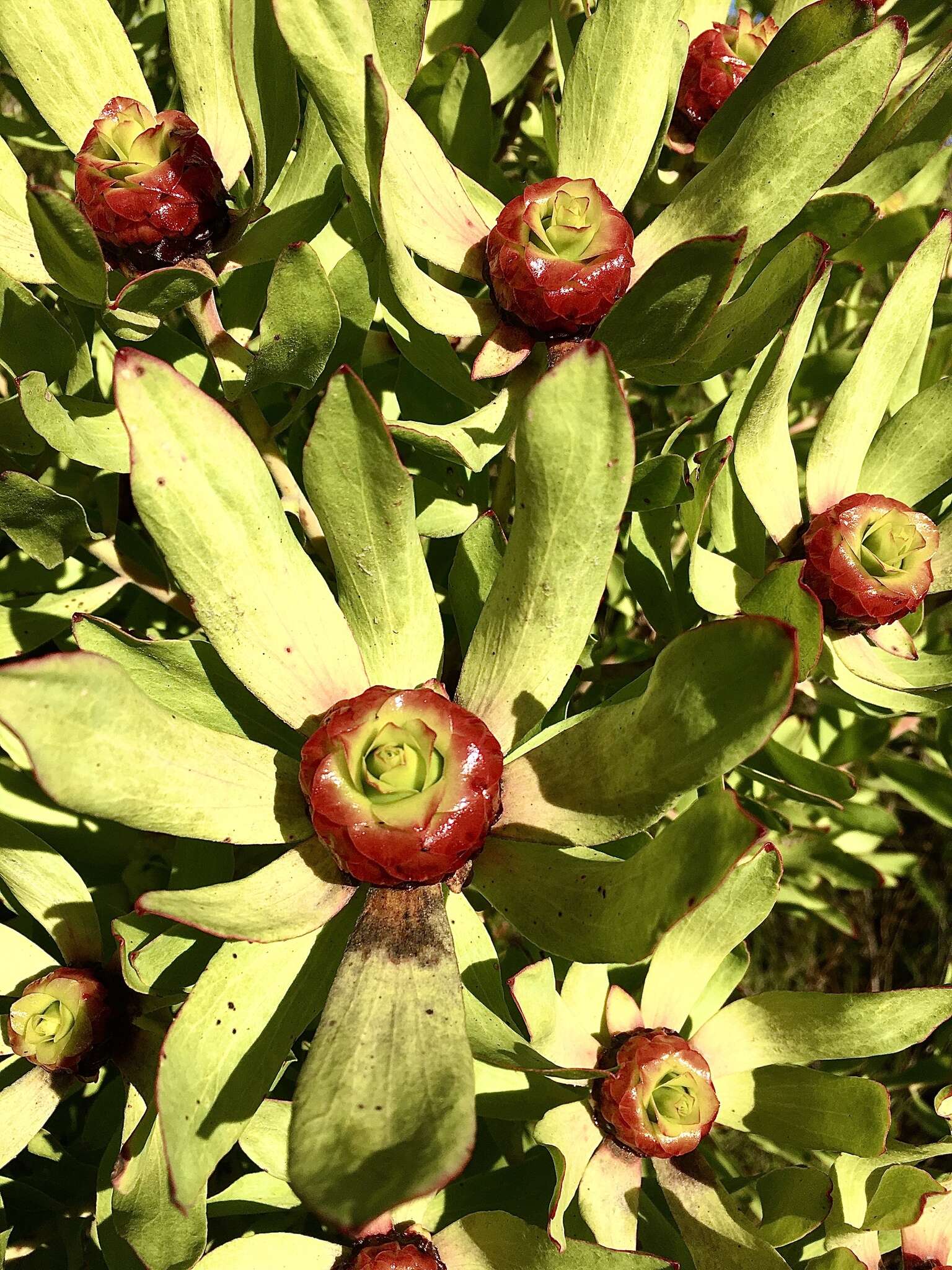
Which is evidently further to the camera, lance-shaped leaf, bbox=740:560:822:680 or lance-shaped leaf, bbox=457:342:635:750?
lance-shaped leaf, bbox=740:560:822:680

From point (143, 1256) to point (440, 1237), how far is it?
1.15 feet

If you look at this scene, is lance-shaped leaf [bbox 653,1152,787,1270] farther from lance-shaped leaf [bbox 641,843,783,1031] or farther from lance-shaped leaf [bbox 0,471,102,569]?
lance-shaped leaf [bbox 0,471,102,569]

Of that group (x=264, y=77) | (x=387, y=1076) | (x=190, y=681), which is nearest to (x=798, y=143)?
(x=264, y=77)

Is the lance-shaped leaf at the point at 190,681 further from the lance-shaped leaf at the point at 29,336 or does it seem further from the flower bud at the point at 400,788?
the lance-shaped leaf at the point at 29,336

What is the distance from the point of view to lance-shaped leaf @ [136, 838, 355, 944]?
2.68 ft

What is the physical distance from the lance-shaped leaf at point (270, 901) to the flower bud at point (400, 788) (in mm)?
37

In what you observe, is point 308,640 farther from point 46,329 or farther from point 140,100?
point 140,100

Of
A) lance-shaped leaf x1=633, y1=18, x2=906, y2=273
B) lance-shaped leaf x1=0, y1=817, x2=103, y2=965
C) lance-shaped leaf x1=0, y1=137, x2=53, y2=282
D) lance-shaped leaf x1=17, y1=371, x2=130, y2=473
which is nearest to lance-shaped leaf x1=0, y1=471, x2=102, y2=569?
lance-shaped leaf x1=17, y1=371, x2=130, y2=473

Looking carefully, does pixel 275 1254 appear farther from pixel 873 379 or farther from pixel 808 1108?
pixel 873 379

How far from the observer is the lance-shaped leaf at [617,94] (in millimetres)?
1191

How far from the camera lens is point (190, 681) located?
1086 mm

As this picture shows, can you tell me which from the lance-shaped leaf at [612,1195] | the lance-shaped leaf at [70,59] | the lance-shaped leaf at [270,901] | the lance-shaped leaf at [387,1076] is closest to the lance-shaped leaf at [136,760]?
the lance-shaped leaf at [270,901]

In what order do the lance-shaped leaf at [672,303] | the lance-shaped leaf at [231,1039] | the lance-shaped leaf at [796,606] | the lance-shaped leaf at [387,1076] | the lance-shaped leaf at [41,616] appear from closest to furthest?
the lance-shaped leaf at [387,1076], the lance-shaped leaf at [231,1039], the lance-shaped leaf at [672,303], the lance-shaped leaf at [796,606], the lance-shaped leaf at [41,616]

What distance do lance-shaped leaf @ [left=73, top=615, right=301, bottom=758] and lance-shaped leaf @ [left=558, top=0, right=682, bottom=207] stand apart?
686 mm
